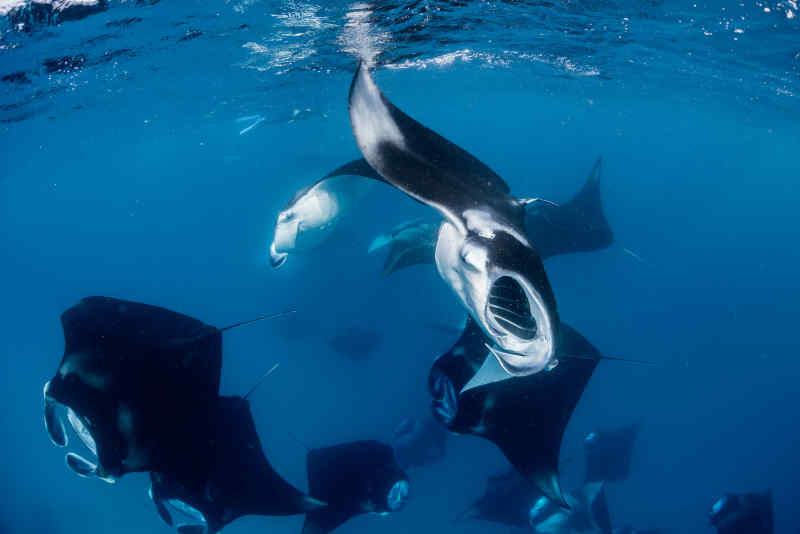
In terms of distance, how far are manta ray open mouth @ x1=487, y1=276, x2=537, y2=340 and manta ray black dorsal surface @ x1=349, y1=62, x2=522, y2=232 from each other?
377 millimetres

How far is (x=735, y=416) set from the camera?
1973 cm

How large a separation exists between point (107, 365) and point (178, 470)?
101 cm

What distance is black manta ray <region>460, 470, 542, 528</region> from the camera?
788 centimetres

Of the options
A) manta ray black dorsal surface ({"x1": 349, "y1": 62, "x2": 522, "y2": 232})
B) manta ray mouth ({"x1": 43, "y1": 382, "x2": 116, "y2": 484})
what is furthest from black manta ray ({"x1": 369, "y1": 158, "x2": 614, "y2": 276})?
manta ray black dorsal surface ({"x1": 349, "y1": 62, "x2": 522, "y2": 232})

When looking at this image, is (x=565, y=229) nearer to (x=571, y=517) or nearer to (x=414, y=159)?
(x=571, y=517)

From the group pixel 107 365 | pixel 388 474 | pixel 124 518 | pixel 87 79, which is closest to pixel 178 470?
→ pixel 107 365

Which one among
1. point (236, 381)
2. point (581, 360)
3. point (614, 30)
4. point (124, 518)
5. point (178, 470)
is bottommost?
point (124, 518)

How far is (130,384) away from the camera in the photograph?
310 cm

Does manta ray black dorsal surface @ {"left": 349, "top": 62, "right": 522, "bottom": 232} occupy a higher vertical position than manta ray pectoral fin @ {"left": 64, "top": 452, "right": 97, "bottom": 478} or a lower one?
higher

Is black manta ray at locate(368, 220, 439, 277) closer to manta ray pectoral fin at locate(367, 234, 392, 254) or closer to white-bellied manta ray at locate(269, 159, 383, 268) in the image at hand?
manta ray pectoral fin at locate(367, 234, 392, 254)

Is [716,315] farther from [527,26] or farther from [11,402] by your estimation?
[11,402]

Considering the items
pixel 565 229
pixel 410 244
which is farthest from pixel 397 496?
pixel 565 229

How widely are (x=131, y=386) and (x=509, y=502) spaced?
7.30 metres

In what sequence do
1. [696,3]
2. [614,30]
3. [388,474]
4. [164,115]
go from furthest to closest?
[164,115], [614,30], [696,3], [388,474]
